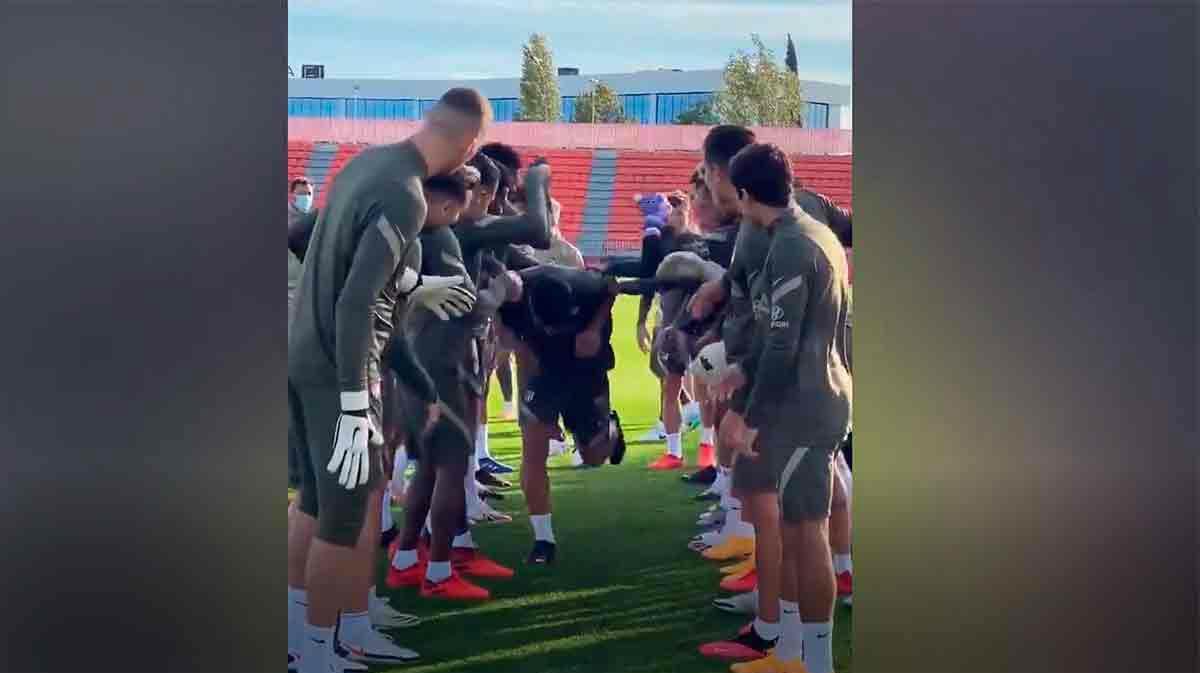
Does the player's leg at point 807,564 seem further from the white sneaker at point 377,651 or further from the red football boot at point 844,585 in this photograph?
the white sneaker at point 377,651

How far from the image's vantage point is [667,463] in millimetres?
4543

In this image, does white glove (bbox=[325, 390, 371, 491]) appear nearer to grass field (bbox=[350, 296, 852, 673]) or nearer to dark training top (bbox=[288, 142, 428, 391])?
dark training top (bbox=[288, 142, 428, 391])

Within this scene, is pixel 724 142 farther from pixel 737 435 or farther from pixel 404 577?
pixel 404 577

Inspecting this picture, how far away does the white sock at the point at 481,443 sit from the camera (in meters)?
4.42

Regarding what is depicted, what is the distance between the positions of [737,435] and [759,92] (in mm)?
1017

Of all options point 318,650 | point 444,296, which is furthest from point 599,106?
point 318,650

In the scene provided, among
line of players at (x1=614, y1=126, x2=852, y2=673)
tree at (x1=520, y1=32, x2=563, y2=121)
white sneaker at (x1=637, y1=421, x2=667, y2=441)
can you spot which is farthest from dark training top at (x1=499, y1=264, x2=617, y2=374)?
tree at (x1=520, y1=32, x2=563, y2=121)

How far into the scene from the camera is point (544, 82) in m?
4.38

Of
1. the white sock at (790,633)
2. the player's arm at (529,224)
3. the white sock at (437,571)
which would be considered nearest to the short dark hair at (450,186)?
the player's arm at (529,224)
